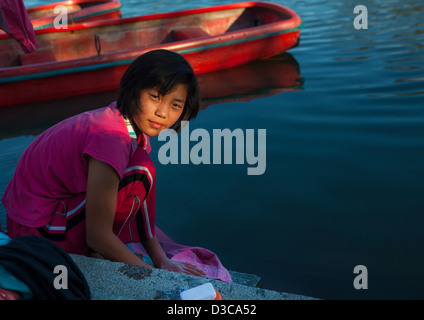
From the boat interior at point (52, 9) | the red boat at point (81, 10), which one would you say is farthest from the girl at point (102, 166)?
the boat interior at point (52, 9)

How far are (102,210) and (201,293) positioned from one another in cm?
51

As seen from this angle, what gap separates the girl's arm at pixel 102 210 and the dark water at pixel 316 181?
1.01 m

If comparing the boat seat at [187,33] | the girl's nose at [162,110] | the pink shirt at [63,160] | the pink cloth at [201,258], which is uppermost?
the boat seat at [187,33]

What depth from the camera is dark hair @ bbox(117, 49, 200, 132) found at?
71.9 inches

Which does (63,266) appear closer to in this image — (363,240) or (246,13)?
(363,240)

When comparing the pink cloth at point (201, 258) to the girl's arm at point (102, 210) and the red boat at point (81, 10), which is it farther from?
the red boat at point (81, 10)

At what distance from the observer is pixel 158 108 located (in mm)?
1897

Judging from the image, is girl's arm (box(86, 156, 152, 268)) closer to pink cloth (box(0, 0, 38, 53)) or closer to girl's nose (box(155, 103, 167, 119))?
girl's nose (box(155, 103, 167, 119))

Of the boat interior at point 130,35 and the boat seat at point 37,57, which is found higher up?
the boat interior at point 130,35

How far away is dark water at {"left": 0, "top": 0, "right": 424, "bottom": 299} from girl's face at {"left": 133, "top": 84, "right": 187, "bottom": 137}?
3.61 feet

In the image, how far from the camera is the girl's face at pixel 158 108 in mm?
1880

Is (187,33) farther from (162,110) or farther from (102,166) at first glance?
(102,166)

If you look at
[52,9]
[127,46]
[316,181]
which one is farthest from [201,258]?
[52,9]

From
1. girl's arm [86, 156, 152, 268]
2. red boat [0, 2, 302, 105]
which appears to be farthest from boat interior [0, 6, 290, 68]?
girl's arm [86, 156, 152, 268]
